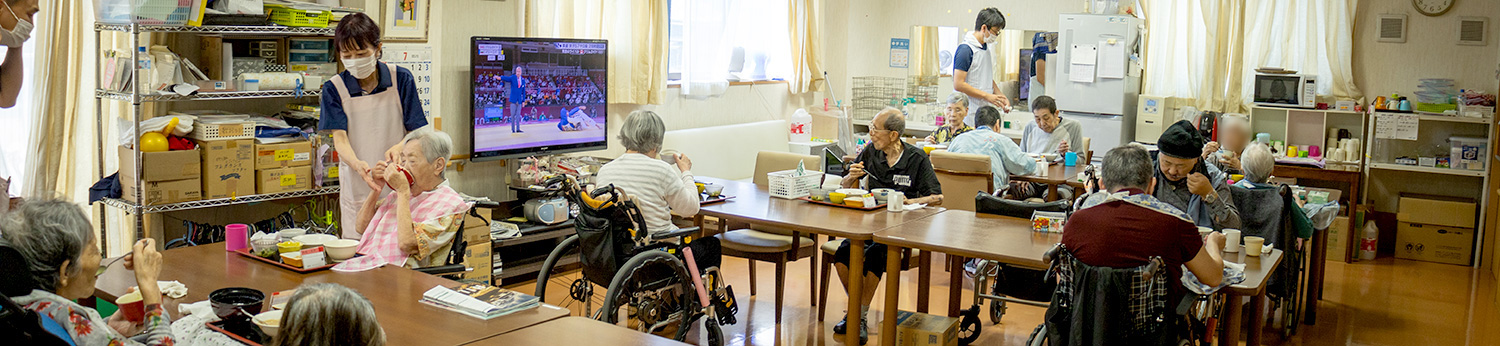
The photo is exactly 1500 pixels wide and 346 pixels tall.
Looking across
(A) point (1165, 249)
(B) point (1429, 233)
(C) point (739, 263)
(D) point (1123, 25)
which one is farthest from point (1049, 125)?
(A) point (1165, 249)

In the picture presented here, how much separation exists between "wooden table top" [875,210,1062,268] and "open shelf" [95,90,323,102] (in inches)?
→ 97.9

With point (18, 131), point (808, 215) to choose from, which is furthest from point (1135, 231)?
point (18, 131)

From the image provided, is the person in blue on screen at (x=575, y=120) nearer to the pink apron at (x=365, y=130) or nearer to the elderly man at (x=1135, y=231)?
the pink apron at (x=365, y=130)

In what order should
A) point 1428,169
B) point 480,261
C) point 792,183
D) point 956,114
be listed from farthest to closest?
point 1428,169, point 956,114, point 480,261, point 792,183

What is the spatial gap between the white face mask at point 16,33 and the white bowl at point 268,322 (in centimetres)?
152

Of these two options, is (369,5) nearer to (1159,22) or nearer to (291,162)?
(291,162)

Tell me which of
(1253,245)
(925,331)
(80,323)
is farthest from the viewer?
(925,331)

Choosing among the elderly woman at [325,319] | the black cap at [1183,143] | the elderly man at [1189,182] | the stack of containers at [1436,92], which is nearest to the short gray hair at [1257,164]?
the elderly man at [1189,182]

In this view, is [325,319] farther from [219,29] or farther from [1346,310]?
[1346,310]

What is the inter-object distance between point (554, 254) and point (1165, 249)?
2.09m

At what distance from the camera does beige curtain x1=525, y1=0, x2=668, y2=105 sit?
21.9 feet

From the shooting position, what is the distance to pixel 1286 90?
7746 mm

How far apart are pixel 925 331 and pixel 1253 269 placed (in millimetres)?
1233

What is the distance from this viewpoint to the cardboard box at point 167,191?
4.75 meters
